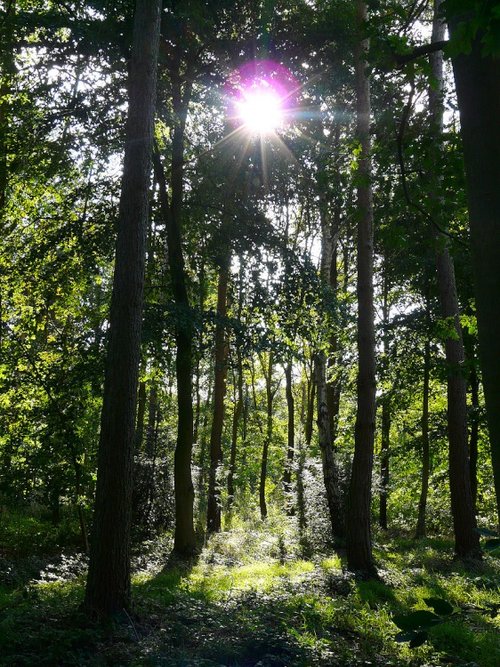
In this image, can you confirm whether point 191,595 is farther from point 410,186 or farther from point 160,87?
point 160,87

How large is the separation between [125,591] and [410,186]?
5.08 meters

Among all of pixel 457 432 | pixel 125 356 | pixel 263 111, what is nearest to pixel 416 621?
pixel 125 356

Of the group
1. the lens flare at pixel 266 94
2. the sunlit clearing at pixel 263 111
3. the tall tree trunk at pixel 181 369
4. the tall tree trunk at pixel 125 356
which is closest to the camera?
the tall tree trunk at pixel 125 356

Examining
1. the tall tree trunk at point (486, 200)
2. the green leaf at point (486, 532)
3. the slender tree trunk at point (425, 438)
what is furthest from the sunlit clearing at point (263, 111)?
the green leaf at point (486, 532)

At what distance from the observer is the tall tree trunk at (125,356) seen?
235 inches

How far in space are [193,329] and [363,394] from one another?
141 inches

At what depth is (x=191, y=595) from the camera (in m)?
7.75

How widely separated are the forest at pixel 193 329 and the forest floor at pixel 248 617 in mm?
40

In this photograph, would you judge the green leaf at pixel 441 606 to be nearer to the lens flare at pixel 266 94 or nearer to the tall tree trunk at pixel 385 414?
the lens flare at pixel 266 94

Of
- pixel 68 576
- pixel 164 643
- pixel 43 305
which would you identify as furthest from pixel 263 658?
pixel 43 305

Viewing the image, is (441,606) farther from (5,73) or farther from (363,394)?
(5,73)

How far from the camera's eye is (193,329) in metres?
11.0

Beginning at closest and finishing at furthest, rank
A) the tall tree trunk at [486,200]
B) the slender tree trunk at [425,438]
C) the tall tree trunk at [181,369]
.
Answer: the tall tree trunk at [486,200]
the tall tree trunk at [181,369]
the slender tree trunk at [425,438]

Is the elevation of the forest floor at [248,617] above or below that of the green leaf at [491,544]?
below
